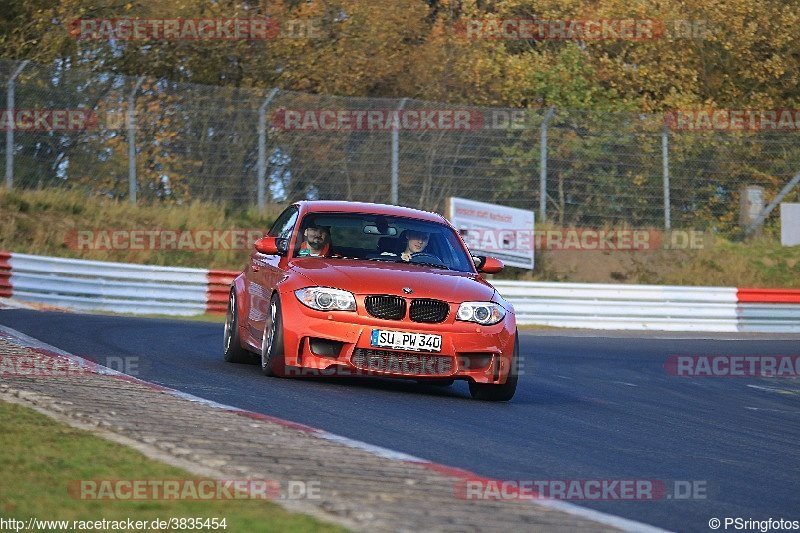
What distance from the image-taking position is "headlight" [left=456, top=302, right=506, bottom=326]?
10.3 meters

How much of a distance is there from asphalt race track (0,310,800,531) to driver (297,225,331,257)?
1052mm

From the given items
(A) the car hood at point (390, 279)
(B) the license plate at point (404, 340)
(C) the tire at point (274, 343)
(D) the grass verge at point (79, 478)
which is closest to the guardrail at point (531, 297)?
(C) the tire at point (274, 343)

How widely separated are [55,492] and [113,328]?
10250 mm

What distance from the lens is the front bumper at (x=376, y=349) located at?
10102 millimetres

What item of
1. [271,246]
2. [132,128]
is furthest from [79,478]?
[132,128]

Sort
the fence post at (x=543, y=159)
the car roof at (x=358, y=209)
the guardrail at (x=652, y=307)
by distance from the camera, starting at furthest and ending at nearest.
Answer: the fence post at (x=543, y=159)
the guardrail at (x=652, y=307)
the car roof at (x=358, y=209)

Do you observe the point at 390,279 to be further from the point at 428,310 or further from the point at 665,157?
the point at 665,157

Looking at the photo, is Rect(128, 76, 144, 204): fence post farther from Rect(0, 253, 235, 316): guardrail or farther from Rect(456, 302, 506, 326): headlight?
Rect(456, 302, 506, 326): headlight

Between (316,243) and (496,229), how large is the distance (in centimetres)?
1615

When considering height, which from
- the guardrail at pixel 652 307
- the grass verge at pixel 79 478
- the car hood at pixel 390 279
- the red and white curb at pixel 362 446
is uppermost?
the car hood at pixel 390 279

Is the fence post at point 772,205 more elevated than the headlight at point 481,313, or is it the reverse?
the fence post at point 772,205

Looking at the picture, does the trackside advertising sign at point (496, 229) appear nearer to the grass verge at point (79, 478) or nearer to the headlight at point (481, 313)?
the headlight at point (481, 313)

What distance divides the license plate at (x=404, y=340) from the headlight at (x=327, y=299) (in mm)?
282

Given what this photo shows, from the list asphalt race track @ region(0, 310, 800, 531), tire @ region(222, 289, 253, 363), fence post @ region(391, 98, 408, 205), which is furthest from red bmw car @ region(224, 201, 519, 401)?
fence post @ region(391, 98, 408, 205)
